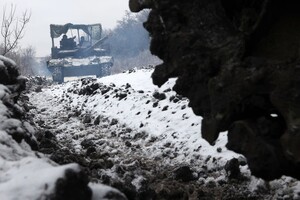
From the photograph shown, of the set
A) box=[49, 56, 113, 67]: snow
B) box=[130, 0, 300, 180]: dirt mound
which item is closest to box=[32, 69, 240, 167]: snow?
box=[130, 0, 300, 180]: dirt mound

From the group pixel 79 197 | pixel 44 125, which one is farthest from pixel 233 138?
pixel 44 125

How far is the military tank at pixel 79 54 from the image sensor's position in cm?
2736

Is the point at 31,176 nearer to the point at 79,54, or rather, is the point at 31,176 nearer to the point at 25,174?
the point at 25,174

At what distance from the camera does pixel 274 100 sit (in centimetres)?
326

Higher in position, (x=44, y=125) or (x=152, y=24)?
(x=152, y=24)

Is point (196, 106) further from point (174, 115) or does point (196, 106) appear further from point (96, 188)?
point (174, 115)

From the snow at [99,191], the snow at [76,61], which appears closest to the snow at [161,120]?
the snow at [99,191]

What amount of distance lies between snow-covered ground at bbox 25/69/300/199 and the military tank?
49.0ft

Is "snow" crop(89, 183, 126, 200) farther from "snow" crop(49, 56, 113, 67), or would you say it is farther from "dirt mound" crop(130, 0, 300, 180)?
"snow" crop(49, 56, 113, 67)

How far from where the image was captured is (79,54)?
2898 cm

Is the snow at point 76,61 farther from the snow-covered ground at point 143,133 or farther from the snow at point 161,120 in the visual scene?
the snow at point 161,120

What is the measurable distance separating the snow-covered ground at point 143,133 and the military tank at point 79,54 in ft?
49.0

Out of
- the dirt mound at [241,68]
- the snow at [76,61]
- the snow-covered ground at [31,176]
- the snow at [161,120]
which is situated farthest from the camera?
the snow at [76,61]

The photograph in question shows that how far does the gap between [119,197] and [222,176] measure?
2152 millimetres
